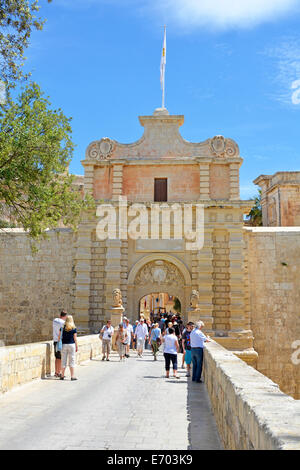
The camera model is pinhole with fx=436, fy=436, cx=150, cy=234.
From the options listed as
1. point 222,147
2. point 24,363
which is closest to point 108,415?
point 24,363

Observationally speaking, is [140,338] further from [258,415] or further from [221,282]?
[258,415]

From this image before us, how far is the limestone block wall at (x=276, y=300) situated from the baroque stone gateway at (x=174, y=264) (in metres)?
0.05

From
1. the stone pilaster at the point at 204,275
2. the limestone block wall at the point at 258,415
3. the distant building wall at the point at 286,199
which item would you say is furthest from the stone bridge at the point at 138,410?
the distant building wall at the point at 286,199

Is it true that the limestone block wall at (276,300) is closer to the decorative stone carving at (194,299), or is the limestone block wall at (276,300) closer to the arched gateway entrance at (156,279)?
the arched gateway entrance at (156,279)

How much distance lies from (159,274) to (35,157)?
969cm

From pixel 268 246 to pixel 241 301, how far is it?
3.08 m

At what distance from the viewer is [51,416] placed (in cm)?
590

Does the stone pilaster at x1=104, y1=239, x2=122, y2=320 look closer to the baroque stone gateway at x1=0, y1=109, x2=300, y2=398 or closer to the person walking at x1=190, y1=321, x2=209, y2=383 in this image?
the baroque stone gateway at x1=0, y1=109, x2=300, y2=398

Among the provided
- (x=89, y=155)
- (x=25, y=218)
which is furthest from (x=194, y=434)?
(x=89, y=155)

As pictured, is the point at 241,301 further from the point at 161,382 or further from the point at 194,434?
the point at 194,434

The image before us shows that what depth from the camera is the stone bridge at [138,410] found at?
3.10 m

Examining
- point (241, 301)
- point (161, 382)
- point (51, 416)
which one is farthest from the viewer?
point (241, 301)

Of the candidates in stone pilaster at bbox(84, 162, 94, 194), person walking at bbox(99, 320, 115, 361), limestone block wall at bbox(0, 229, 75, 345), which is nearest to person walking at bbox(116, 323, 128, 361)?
person walking at bbox(99, 320, 115, 361)

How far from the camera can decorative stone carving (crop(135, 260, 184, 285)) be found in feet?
65.8
